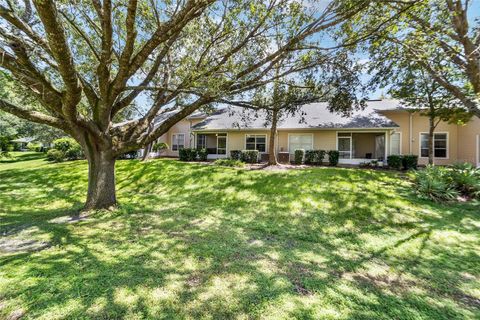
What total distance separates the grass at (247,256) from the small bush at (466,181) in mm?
1345

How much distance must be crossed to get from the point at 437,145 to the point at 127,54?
71.7 ft

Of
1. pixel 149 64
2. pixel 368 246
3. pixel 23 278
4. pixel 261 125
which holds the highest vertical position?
pixel 149 64

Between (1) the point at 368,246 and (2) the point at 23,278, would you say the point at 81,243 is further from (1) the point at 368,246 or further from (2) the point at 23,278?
(1) the point at 368,246

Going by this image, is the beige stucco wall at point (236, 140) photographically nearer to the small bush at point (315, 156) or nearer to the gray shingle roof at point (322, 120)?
the gray shingle roof at point (322, 120)

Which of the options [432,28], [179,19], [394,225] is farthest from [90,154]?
[432,28]

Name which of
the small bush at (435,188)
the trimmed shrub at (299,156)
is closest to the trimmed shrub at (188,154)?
the trimmed shrub at (299,156)

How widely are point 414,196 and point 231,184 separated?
23.9 feet

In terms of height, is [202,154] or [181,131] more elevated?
[181,131]

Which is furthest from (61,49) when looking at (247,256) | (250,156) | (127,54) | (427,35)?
(250,156)

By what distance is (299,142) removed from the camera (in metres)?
19.3

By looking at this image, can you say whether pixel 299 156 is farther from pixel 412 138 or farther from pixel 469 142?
pixel 469 142

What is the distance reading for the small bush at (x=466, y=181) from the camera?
366 inches

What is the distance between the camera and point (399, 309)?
3.23m

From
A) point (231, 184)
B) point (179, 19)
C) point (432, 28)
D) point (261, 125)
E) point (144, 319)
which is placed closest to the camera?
point (144, 319)
